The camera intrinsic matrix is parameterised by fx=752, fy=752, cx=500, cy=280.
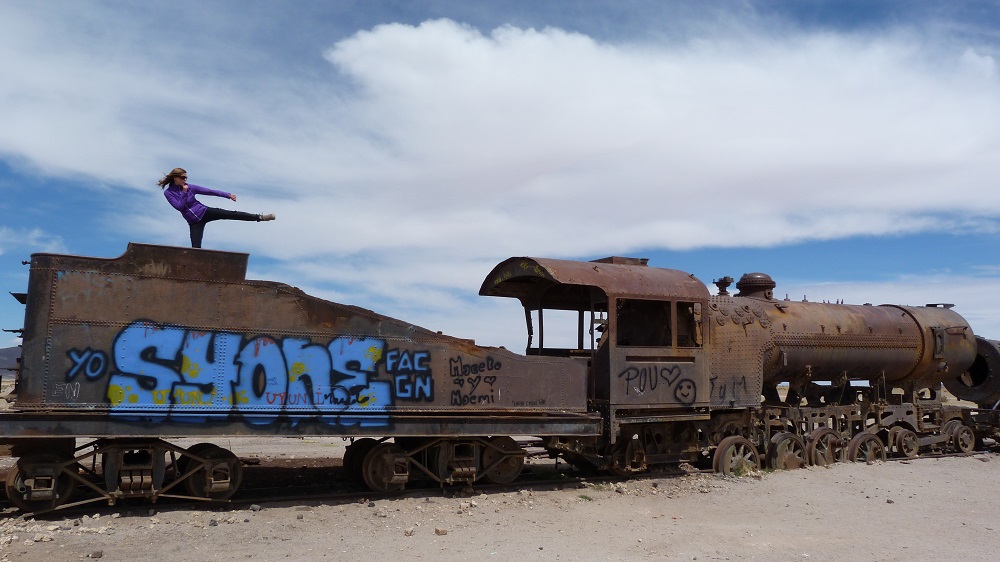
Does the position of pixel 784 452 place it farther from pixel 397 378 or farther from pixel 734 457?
pixel 397 378

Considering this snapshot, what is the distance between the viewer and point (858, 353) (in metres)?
15.0

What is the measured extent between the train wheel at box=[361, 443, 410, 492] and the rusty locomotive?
0.03 m

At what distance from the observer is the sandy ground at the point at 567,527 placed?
24.6ft

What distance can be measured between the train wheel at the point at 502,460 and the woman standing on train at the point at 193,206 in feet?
14.4

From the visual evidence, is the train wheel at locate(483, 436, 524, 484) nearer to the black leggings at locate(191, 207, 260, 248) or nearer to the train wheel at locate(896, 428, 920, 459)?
the black leggings at locate(191, 207, 260, 248)

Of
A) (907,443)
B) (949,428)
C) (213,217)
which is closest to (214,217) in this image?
(213,217)

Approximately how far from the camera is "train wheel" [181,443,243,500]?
889 cm

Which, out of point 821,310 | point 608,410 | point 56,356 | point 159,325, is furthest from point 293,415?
point 821,310

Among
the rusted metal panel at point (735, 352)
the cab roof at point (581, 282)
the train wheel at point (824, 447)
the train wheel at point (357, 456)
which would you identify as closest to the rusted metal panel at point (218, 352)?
the train wheel at point (357, 456)

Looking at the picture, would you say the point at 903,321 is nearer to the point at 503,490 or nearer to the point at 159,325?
the point at 503,490

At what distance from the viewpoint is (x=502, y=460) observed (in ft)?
35.1

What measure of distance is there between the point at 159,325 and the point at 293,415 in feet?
6.13

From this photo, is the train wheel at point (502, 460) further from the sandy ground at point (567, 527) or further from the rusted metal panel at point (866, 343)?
the rusted metal panel at point (866, 343)

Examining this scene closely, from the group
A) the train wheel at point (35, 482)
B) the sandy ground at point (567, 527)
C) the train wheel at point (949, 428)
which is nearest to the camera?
the sandy ground at point (567, 527)
